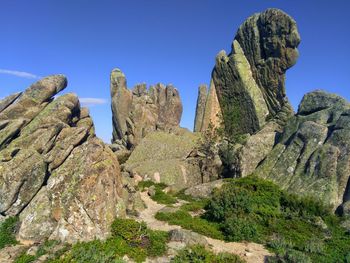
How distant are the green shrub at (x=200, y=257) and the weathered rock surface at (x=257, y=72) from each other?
3639 cm

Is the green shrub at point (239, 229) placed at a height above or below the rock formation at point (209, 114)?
below

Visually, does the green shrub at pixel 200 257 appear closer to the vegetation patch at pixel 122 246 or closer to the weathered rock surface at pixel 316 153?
the vegetation patch at pixel 122 246

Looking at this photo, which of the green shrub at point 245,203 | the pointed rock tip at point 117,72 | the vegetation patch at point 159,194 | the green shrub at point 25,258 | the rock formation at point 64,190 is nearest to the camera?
the green shrub at point 25,258

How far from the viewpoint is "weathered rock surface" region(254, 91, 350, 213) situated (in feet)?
96.0

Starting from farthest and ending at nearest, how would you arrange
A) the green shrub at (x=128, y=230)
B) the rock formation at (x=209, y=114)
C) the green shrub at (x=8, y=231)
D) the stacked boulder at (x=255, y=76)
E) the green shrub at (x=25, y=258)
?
the rock formation at (x=209, y=114) → the stacked boulder at (x=255, y=76) → the green shrub at (x=8, y=231) → the green shrub at (x=128, y=230) → the green shrub at (x=25, y=258)

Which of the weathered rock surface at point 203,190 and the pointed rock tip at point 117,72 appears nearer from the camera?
the weathered rock surface at point 203,190

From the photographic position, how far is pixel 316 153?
106 feet

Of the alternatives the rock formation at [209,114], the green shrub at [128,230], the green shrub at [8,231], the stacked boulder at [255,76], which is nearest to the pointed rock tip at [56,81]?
the green shrub at [8,231]

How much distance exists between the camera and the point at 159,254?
18.0 metres

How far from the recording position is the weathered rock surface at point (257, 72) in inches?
2232

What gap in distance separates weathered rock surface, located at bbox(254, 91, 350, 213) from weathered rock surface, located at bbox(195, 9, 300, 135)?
13637mm

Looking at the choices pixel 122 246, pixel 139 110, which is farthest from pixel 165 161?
pixel 122 246

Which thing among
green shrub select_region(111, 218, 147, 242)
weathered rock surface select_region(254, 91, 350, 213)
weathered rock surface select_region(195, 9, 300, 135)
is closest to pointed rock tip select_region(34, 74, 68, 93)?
weathered rock surface select_region(195, 9, 300, 135)

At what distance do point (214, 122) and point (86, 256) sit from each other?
169 ft
